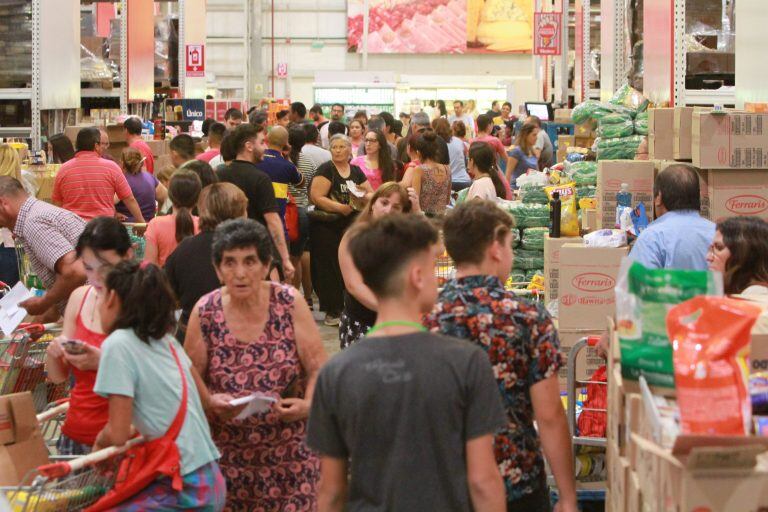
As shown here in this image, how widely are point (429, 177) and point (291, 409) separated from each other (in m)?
5.86

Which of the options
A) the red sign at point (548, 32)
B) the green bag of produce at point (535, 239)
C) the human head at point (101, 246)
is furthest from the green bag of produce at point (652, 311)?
the red sign at point (548, 32)

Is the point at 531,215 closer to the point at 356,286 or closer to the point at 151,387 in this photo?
the point at 356,286

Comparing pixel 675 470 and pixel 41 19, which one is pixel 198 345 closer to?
pixel 675 470

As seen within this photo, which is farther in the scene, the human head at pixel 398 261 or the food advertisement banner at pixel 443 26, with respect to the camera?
the food advertisement banner at pixel 443 26

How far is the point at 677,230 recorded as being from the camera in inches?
203

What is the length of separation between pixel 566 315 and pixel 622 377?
309 cm

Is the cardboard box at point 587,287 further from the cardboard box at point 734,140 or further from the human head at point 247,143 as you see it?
the human head at point 247,143

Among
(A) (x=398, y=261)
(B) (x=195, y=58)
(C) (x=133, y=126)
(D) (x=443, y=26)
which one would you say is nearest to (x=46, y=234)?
(A) (x=398, y=261)

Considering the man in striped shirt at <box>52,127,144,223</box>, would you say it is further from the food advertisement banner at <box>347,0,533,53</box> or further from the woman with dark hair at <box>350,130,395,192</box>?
the food advertisement banner at <box>347,0,533,53</box>

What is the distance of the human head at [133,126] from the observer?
10750 mm

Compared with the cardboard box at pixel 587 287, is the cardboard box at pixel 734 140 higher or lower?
higher

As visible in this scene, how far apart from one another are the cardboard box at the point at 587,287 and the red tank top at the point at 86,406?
269cm

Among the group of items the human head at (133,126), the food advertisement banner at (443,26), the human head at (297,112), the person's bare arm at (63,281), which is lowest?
the person's bare arm at (63,281)

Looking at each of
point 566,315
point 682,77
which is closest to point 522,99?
point 682,77
